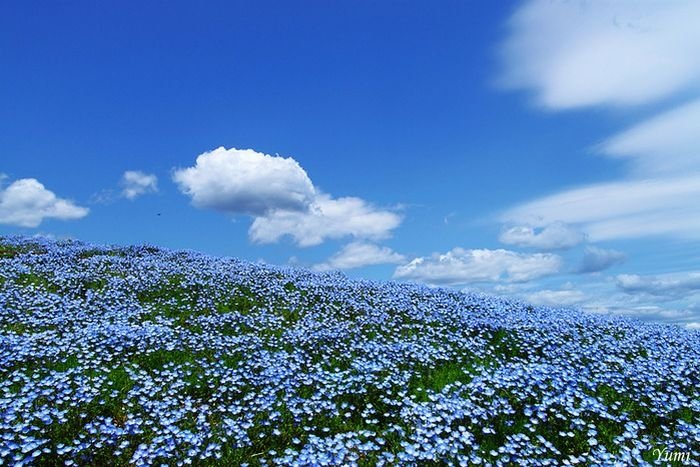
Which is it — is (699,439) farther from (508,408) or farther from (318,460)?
(318,460)

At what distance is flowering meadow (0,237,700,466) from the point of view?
662 centimetres

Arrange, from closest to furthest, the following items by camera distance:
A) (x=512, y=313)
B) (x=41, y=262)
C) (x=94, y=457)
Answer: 1. (x=94, y=457)
2. (x=512, y=313)
3. (x=41, y=262)

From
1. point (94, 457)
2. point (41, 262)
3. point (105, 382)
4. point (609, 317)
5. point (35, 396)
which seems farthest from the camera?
point (41, 262)

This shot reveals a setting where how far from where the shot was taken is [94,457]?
21.3 ft

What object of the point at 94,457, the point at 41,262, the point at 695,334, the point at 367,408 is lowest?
the point at 94,457

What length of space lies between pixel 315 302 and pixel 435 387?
6007mm

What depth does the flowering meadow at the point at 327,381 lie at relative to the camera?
261 inches

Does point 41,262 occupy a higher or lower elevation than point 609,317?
higher

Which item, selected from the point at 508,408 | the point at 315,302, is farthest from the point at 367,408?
the point at 315,302

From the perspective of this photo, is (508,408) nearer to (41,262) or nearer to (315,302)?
(315,302)

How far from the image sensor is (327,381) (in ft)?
28.5

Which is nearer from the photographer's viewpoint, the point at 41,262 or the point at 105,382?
the point at 105,382

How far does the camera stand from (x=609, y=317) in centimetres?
1548

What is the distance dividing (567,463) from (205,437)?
4465mm
